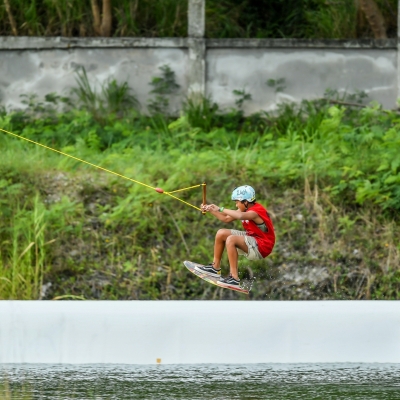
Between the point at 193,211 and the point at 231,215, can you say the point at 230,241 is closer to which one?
the point at 231,215

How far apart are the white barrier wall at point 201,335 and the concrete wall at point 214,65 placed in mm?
5581

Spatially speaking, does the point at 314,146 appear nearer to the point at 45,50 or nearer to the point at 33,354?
the point at 45,50

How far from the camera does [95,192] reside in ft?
39.1

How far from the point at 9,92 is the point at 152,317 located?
6.36m

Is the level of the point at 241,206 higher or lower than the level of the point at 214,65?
lower

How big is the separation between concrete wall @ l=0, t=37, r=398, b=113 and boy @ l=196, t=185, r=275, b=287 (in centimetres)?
572

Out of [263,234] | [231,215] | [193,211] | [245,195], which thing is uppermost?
[245,195]

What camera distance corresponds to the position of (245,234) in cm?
796

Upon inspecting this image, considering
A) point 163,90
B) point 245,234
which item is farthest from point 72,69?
point 245,234

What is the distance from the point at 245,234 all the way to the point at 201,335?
1129 millimetres

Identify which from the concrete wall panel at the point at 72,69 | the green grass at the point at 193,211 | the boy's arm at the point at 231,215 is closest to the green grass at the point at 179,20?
the concrete wall panel at the point at 72,69

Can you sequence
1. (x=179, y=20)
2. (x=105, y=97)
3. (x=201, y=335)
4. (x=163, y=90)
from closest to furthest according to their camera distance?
1. (x=201, y=335)
2. (x=163, y=90)
3. (x=105, y=97)
4. (x=179, y=20)

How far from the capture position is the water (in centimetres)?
714

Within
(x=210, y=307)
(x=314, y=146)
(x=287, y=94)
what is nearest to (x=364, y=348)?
(x=210, y=307)
